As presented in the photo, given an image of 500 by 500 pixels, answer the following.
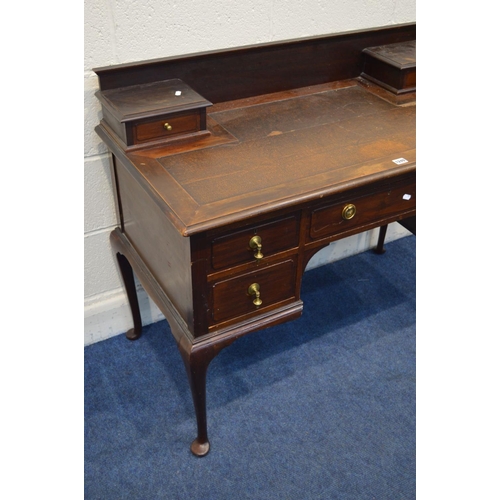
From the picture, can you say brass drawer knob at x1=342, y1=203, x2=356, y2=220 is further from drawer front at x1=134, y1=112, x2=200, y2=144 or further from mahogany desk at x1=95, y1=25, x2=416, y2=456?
drawer front at x1=134, y1=112, x2=200, y2=144

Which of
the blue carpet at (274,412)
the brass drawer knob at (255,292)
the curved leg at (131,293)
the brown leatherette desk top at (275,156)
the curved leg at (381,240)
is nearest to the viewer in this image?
the brown leatherette desk top at (275,156)

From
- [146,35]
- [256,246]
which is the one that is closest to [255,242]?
[256,246]

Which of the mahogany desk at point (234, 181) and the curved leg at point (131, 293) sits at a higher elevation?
the mahogany desk at point (234, 181)

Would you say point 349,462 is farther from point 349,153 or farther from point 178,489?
point 349,153

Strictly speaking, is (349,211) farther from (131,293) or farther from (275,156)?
(131,293)

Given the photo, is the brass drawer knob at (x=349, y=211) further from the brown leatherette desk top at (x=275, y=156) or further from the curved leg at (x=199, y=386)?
the curved leg at (x=199, y=386)

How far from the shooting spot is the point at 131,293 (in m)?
1.87

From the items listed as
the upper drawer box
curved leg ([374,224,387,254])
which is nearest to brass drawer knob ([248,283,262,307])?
the upper drawer box

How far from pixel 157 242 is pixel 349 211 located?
1.56 ft

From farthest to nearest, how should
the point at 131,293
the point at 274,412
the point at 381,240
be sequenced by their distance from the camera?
the point at 381,240 → the point at 131,293 → the point at 274,412

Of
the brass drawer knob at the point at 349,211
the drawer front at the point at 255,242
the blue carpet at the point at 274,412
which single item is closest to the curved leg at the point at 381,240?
the blue carpet at the point at 274,412

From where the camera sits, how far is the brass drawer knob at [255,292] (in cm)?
139

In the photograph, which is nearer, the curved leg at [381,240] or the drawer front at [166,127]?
the drawer front at [166,127]

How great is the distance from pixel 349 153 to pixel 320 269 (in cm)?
93
